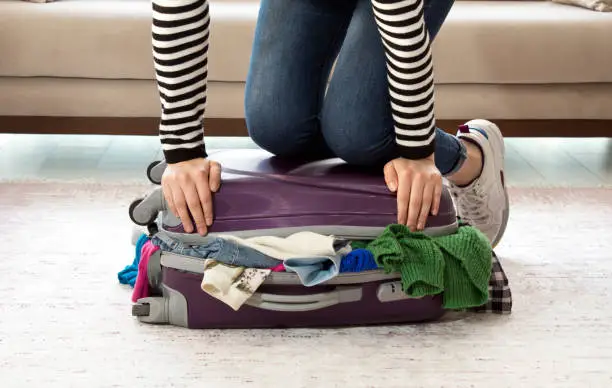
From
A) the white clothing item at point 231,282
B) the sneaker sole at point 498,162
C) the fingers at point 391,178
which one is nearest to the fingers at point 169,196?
the white clothing item at point 231,282

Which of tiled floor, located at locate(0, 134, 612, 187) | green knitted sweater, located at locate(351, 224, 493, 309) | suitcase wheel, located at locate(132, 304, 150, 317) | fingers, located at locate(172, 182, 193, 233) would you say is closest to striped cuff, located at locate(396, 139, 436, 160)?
green knitted sweater, located at locate(351, 224, 493, 309)

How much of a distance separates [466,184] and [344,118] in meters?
0.31

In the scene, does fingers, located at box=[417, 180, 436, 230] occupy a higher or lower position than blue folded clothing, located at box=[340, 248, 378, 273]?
higher

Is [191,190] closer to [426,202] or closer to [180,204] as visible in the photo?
[180,204]

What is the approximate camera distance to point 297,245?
130 cm

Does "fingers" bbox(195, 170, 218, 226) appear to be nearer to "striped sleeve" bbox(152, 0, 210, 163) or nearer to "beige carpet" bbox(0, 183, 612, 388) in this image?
"striped sleeve" bbox(152, 0, 210, 163)

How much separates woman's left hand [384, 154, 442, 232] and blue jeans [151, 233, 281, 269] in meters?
0.21

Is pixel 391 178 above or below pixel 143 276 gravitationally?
above

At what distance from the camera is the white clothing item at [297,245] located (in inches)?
50.8

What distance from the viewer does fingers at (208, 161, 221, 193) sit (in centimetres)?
131

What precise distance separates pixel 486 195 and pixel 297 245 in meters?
0.46

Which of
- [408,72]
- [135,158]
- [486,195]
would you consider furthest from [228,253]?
[135,158]

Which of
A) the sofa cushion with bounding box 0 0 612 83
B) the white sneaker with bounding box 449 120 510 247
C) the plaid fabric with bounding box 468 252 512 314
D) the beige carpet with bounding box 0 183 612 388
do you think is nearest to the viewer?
the beige carpet with bounding box 0 183 612 388

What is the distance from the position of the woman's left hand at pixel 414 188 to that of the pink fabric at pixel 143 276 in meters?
0.39
